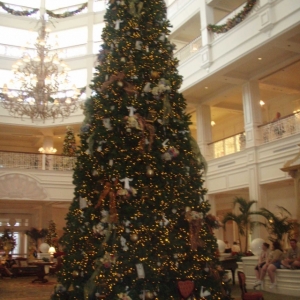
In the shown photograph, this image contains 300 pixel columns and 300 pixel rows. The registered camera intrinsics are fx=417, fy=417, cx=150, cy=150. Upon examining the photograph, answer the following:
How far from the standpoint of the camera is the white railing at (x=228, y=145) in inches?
564

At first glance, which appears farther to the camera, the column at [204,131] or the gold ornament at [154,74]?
the column at [204,131]

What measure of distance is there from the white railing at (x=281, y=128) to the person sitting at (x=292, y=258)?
15.1 ft

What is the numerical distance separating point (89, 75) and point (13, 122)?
4.21 metres

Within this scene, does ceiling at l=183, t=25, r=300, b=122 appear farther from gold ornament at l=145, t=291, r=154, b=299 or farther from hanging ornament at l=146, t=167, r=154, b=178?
gold ornament at l=145, t=291, r=154, b=299

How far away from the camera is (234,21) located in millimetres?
12391

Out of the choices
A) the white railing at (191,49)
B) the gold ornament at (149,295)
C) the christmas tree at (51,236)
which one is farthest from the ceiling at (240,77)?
the gold ornament at (149,295)

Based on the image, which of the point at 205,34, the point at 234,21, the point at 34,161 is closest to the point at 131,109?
the point at 234,21

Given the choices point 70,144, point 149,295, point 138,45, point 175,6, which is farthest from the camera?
point 70,144

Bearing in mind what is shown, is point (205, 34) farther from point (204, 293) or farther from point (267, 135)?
point (204, 293)

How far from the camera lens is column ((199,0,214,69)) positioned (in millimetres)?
13500

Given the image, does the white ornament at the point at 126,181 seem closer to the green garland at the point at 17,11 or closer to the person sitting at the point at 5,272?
the person sitting at the point at 5,272

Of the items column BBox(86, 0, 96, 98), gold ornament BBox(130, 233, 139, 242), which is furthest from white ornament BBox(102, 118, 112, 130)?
column BBox(86, 0, 96, 98)

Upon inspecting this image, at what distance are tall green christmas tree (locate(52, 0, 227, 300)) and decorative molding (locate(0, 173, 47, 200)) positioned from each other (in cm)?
1153

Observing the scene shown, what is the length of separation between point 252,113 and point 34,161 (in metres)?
8.95
